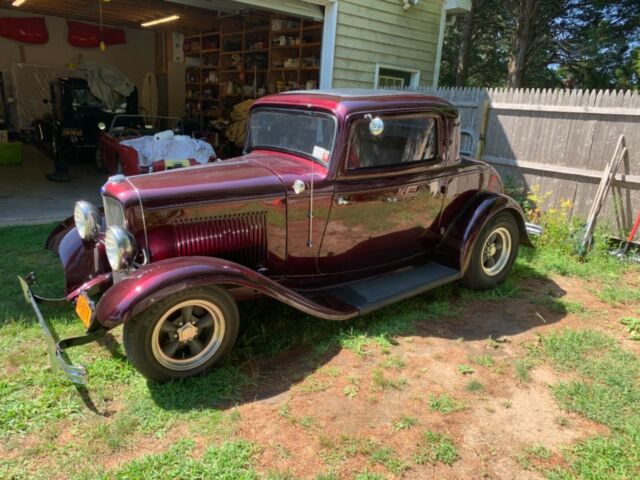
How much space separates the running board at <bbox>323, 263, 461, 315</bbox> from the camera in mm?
3475

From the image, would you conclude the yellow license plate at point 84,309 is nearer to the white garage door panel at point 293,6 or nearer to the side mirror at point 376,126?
the side mirror at point 376,126

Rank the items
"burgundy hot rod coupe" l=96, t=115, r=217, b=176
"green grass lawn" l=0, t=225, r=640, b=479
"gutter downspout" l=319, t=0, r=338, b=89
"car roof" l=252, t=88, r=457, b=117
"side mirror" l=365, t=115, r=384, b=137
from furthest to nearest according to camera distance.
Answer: "gutter downspout" l=319, t=0, r=338, b=89 < "burgundy hot rod coupe" l=96, t=115, r=217, b=176 < "car roof" l=252, t=88, r=457, b=117 < "side mirror" l=365, t=115, r=384, b=137 < "green grass lawn" l=0, t=225, r=640, b=479

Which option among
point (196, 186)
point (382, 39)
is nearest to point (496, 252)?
point (196, 186)

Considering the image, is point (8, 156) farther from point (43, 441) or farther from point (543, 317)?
point (543, 317)

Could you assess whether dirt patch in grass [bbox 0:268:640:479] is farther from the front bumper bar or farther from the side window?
the side window

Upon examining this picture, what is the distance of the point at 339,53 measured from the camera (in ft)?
26.9

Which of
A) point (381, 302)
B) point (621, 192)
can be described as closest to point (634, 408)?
point (381, 302)

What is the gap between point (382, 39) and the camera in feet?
29.3

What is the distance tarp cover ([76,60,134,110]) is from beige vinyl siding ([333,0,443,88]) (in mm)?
6732

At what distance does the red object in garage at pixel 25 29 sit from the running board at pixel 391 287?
16.0 meters

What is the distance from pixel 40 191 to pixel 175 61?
954 centimetres

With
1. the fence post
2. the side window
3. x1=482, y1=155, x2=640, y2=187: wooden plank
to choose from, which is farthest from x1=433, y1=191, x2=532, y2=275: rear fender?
the fence post

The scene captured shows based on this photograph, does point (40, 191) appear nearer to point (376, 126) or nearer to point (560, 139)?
point (376, 126)

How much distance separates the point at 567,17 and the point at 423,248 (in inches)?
731
